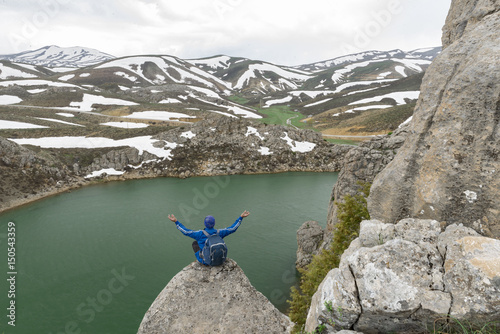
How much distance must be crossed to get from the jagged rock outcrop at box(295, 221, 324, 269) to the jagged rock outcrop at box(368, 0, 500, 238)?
13.7 m

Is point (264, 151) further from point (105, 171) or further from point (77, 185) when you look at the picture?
point (77, 185)

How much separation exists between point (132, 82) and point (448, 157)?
18454 centimetres

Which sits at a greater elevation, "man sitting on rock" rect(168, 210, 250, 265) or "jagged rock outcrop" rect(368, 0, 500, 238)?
"jagged rock outcrop" rect(368, 0, 500, 238)

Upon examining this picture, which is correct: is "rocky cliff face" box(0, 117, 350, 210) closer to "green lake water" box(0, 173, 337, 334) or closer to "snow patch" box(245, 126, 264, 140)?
"snow patch" box(245, 126, 264, 140)

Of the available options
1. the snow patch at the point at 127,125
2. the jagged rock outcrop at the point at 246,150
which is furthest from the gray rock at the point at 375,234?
the snow patch at the point at 127,125

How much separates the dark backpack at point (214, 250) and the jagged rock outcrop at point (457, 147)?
512 centimetres

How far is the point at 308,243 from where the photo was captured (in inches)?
837

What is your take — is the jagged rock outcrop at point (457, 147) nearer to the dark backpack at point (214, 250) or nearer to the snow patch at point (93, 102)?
the dark backpack at point (214, 250)

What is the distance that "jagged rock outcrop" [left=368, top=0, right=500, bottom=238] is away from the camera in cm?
629

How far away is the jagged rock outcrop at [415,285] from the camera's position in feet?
15.1

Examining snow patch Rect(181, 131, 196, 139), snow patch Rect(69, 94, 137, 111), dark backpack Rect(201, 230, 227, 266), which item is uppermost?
snow patch Rect(69, 94, 137, 111)

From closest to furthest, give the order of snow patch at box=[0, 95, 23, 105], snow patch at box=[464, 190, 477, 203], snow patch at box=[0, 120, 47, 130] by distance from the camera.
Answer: snow patch at box=[464, 190, 477, 203]
snow patch at box=[0, 120, 47, 130]
snow patch at box=[0, 95, 23, 105]

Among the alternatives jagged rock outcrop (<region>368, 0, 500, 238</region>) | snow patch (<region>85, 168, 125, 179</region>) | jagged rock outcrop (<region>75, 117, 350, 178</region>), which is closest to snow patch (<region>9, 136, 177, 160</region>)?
jagged rock outcrop (<region>75, 117, 350, 178</region>)

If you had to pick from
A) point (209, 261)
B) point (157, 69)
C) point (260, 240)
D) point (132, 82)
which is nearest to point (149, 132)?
point (260, 240)
